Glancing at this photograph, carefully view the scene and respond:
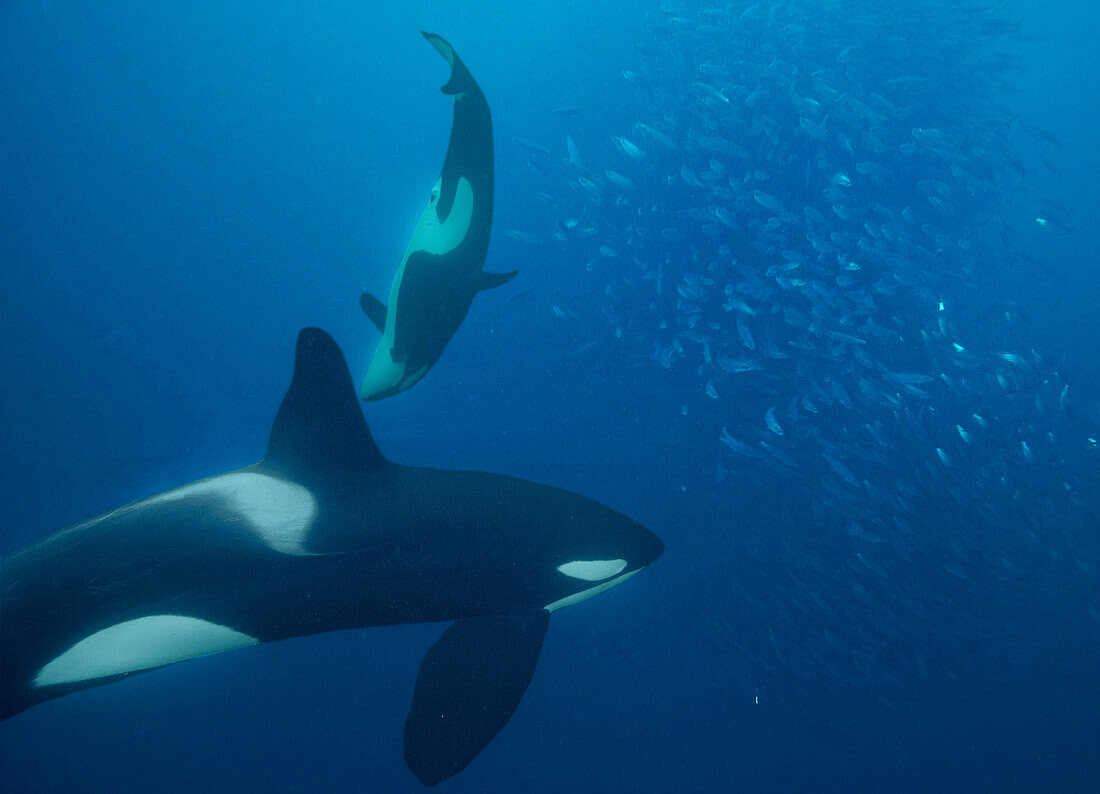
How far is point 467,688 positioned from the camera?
2.62 m

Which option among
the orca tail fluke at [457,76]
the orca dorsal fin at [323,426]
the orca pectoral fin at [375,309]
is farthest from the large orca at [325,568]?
the orca pectoral fin at [375,309]

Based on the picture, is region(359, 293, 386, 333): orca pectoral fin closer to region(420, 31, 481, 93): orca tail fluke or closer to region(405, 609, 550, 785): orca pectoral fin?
region(420, 31, 481, 93): orca tail fluke

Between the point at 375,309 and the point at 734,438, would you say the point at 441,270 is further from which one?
the point at 734,438

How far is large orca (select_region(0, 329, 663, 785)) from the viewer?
1945mm

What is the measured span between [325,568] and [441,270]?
2.27 m

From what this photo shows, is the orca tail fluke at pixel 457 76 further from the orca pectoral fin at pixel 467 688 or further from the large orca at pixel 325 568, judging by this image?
the orca pectoral fin at pixel 467 688

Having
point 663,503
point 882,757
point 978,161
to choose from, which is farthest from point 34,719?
point 978,161

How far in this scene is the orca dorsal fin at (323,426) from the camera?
236 centimetres

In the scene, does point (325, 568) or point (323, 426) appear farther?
point (323, 426)

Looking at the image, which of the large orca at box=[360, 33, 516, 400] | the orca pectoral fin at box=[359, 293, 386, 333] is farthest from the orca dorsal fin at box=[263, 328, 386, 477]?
the orca pectoral fin at box=[359, 293, 386, 333]

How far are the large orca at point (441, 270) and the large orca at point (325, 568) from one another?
65.3 inches

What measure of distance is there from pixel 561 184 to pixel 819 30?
1048 centimetres

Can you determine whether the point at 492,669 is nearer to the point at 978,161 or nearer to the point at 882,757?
the point at 978,161

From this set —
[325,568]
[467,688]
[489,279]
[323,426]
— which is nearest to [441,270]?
[489,279]
